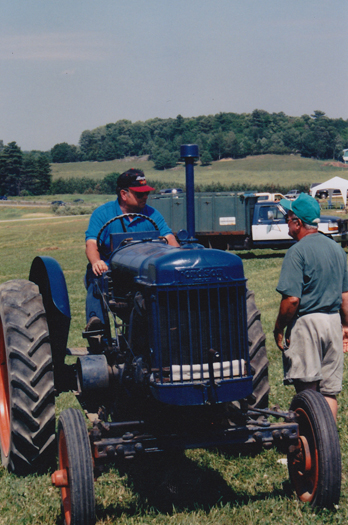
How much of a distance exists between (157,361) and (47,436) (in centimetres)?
130

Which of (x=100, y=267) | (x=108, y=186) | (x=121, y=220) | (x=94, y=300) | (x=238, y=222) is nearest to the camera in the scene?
(x=100, y=267)

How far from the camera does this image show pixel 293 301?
4.32m

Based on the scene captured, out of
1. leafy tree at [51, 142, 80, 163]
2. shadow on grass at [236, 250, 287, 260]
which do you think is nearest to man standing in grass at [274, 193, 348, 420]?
shadow on grass at [236, 250, 287, 260]

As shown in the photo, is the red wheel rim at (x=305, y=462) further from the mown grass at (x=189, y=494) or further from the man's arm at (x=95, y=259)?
the man's arm at (x=95, y=259)

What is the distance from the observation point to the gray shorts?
14.4ft

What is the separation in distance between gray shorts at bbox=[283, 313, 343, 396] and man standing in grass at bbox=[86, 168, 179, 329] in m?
1.28

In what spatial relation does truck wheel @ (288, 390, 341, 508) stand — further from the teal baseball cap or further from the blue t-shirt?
the blue t-shirt

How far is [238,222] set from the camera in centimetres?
2391

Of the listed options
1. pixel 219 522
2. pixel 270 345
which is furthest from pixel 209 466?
pixel 270 345

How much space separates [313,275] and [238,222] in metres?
19.7

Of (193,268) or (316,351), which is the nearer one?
(193,268)

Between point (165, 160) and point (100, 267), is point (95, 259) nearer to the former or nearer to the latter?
point (100, 267)

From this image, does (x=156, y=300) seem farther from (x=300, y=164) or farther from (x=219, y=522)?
(x=300, y=164)

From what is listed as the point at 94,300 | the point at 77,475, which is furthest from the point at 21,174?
the point at 77,475
